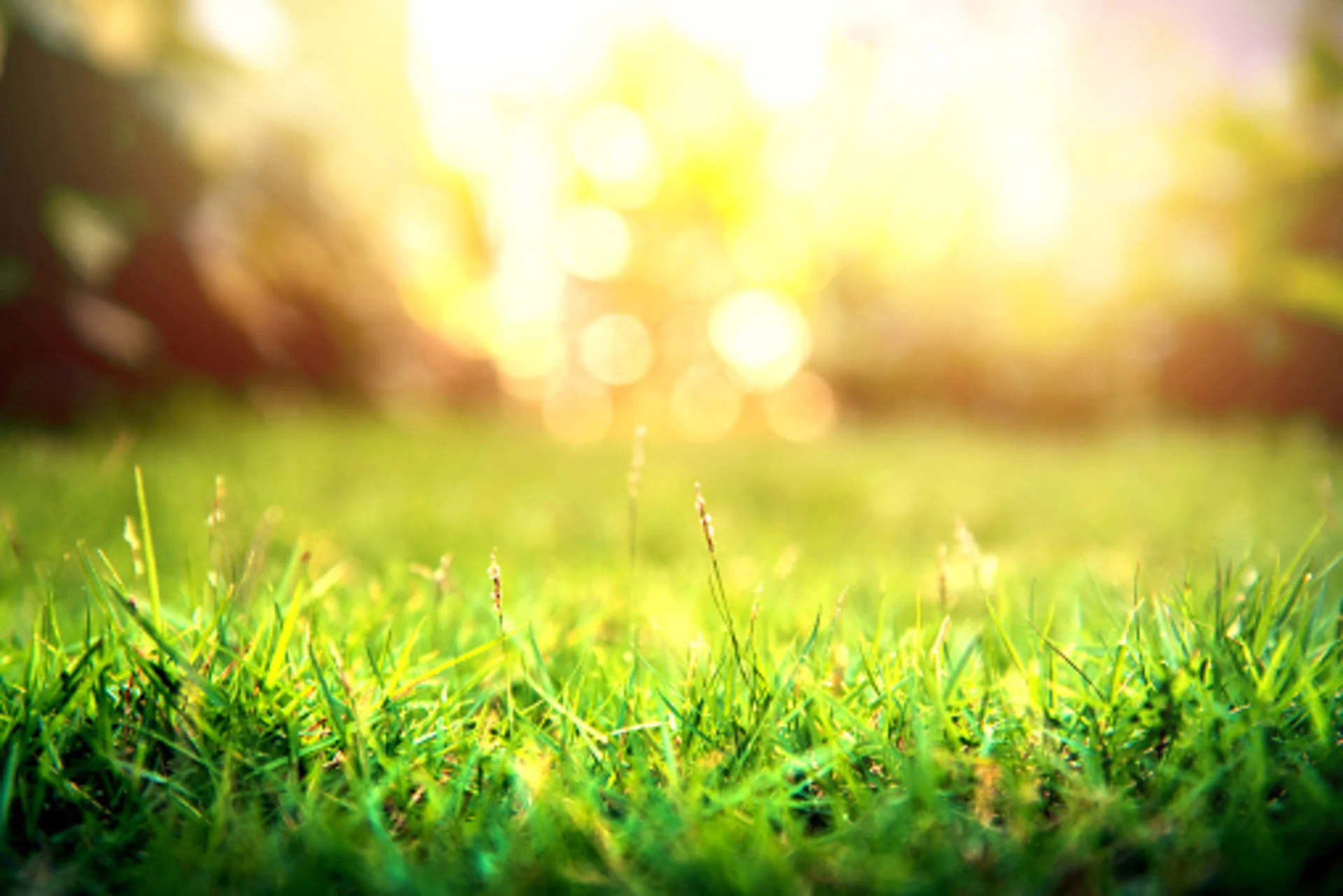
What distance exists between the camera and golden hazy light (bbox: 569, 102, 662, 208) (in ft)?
40.9

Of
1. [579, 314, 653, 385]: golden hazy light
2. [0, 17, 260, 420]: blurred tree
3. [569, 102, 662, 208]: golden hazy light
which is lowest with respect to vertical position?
[579, 314, 653, 385]: golden hazy light

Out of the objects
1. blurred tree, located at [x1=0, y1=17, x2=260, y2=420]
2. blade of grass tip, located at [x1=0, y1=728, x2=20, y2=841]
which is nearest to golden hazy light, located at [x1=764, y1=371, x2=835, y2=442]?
blurred tree, located at [x1=0, y1=17, x2=260, y2=420]

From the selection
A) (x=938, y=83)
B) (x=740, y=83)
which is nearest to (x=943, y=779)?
(x=938, y=83)

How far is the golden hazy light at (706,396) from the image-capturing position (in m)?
13.9

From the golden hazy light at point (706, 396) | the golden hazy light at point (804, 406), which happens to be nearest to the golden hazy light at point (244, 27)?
the golden hazy light at point (804, 406)

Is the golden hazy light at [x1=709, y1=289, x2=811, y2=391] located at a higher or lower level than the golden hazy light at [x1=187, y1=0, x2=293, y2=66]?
lower

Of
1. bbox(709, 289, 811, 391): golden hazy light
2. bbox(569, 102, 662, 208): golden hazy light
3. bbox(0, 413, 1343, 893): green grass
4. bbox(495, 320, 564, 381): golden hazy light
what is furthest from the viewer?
bbox(569, 102, 662, 208): golden hazy light

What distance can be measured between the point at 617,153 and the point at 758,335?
3.52 metres

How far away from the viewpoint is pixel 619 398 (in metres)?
14.8

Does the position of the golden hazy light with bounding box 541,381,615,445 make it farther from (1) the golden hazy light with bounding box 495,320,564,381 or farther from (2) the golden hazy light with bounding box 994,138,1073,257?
(2) the golden hazy light with bounding box 994,138,1073,257

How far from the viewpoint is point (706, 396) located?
1460 centimetres

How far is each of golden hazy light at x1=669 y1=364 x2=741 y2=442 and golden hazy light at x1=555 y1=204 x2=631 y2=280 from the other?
2.28 m

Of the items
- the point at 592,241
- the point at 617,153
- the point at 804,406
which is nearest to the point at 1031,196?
the point at 804,406

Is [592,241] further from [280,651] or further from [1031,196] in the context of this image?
[280,651]
